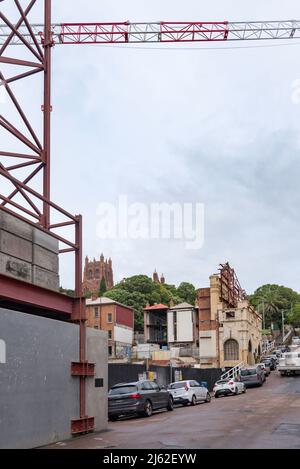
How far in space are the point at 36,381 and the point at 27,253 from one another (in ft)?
12.6

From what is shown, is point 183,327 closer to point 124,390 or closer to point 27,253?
point 124,390

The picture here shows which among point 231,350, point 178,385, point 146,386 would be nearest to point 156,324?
point 231,350

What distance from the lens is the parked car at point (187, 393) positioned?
1133 inches

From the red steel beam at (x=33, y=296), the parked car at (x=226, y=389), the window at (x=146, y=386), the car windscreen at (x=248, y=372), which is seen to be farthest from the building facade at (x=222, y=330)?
the red steel beam at (x=33, y=296)

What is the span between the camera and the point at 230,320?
6456cm

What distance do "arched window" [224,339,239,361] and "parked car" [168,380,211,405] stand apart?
33.8 metres

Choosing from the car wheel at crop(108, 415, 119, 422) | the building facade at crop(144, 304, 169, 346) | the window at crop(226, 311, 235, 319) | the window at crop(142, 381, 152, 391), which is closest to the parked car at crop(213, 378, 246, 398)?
the window at crop(142, 381, 152, 391)

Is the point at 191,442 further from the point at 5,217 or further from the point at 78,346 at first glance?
the point at 5,217

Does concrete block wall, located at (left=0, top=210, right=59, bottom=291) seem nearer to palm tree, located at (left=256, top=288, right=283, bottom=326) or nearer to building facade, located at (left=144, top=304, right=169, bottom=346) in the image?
building facade, located at (left=144, top=304, right=169, bottom=346)

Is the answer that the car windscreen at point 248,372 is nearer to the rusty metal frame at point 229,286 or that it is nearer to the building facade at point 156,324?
the rusty metal frame at point 229,286

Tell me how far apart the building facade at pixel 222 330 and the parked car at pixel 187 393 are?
110 ft

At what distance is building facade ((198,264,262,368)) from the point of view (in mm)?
63750
